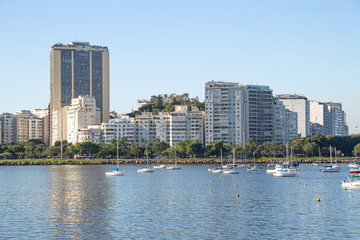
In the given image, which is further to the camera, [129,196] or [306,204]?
[129,196]

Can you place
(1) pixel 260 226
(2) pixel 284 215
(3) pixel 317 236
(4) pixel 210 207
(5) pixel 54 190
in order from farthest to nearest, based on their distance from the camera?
(5) pixel 54 190
(4) pixel 210 207
(2) pixel 284 215
(1) pixel 260 226
(3) pixel 317 236

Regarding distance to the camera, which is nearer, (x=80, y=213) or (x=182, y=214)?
(x=182, y=214)

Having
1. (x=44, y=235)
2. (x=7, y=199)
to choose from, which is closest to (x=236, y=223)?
(x=44, y=235)

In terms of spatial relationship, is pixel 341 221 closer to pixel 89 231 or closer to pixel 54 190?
pixel 89 231

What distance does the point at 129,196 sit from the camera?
284 feet

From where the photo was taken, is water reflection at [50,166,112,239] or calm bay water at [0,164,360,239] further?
water reflection at [50,166,112,239]

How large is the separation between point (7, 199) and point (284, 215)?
42902 millimetres

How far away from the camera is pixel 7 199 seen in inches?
3324

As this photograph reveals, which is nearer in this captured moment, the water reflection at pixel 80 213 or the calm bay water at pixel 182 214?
the calm bay water at pixel 182 214

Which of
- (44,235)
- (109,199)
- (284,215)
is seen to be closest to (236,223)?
(284,215)

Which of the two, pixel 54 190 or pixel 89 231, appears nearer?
pixel 89 231

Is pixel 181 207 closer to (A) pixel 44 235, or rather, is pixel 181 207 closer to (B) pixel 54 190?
(A) pixel 44 235

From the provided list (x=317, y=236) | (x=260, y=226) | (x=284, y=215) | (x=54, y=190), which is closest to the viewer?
(x=317, y=236)

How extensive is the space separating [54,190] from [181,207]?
37135mm
